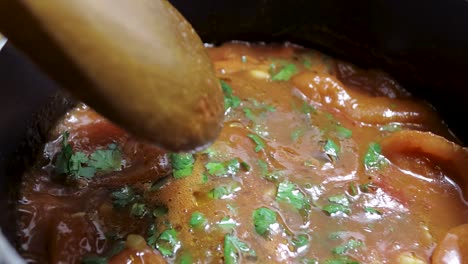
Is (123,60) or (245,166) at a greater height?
(123,60)

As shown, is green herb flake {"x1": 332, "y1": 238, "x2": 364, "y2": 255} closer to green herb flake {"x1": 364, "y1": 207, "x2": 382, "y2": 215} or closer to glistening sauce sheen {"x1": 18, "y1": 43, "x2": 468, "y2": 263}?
glistening sauce sheen {"x1": 18, "y1": 43, "x2": 468, "y2": 263}

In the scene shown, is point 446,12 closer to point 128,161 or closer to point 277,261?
point 277,261

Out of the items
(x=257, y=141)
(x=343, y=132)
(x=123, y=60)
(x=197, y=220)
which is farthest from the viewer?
(x=343, y=132)

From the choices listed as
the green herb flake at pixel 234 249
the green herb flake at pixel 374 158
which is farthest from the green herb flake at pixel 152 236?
the green herb flake at pixel 374 158

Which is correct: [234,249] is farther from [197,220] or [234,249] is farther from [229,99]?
[229,99]

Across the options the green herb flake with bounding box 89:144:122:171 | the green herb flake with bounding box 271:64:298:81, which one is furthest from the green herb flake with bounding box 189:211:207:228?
the green herb flake with bounding box 271:64:298:81

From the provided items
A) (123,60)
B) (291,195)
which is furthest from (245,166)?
Result: (123,60)
